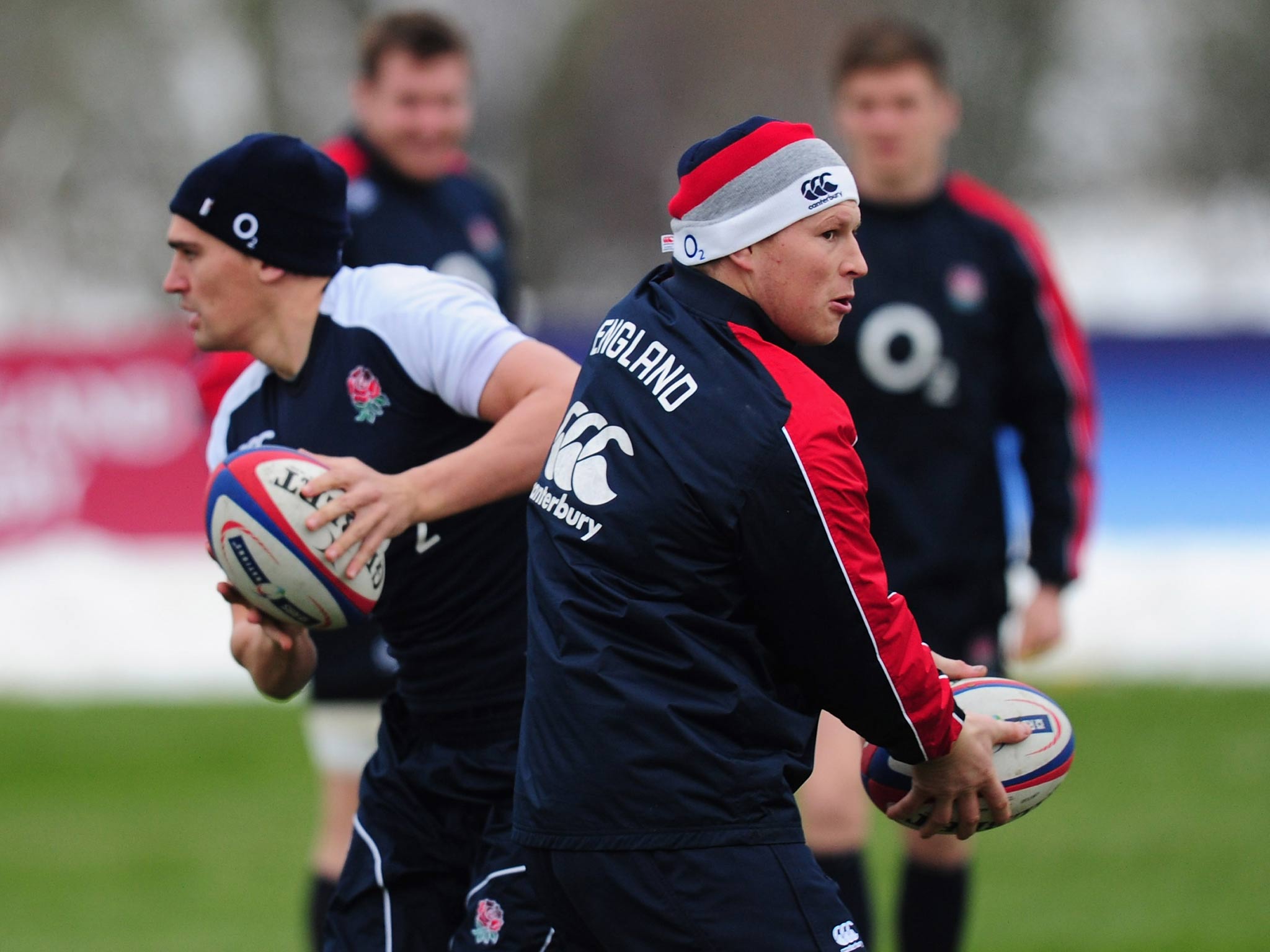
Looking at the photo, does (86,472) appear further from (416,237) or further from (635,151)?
(635,151)

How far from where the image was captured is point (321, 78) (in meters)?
25.0

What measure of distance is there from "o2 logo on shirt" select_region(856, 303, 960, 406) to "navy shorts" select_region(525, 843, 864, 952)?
8.99ft

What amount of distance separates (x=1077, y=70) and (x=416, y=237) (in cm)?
2051

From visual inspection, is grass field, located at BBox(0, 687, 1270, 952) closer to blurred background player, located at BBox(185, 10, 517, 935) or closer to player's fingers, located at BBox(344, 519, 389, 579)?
blurred background player, located at BBox(185, 10, 517, 935)

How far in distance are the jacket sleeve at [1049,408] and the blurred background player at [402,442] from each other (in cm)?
247

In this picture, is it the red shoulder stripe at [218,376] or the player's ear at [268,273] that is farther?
the red shoulder stripe at [218,376]

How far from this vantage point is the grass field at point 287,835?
7.34 meters

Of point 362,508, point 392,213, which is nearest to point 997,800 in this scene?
point 362,508

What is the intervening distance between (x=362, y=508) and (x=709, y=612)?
85 cm

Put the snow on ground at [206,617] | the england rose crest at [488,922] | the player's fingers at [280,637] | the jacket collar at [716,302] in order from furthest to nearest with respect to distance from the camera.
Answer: the snow on ground at [206,617] → the player's fingers at [280,637] → the england rose crest at [488,922] → the jacket collar at [716,302]

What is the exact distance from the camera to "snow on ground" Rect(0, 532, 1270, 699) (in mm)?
11500

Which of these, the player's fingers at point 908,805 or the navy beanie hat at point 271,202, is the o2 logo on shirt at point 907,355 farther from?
the player's fingers at point 908,805

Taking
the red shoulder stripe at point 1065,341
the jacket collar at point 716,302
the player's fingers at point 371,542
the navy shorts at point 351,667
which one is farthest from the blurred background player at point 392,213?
the jacket collar at point 716,302

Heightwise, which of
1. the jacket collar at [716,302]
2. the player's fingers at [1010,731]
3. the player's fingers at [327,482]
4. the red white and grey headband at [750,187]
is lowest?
the player's fingers at [1010,731]
